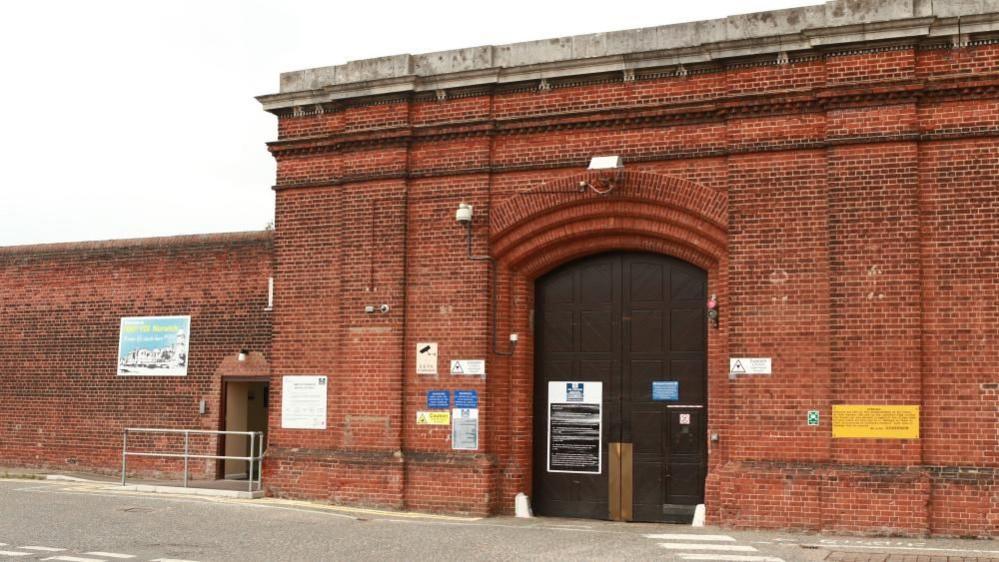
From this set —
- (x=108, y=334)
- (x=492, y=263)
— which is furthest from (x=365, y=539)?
(x=108, y=334)

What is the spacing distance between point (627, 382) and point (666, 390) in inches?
23.4

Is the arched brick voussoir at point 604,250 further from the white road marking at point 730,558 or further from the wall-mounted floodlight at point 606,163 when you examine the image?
the white road marking at point 730,558

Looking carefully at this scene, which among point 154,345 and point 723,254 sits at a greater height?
point 723,254

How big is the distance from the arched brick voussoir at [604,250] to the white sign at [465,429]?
2.27 m

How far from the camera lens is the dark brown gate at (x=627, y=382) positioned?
50.8ft

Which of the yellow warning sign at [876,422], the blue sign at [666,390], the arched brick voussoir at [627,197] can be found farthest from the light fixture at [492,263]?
the yellow warning sign at [876,422]

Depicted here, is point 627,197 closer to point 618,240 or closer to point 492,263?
point 618,240

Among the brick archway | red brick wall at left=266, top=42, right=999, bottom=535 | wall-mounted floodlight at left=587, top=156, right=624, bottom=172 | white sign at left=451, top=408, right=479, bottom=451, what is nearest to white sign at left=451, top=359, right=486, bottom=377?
red brick wall at left=266, top=42, right=999, bottom=535

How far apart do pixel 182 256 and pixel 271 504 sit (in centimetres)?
641

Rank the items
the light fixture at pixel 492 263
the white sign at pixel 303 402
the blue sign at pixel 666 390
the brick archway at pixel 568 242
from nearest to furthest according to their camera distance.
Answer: the brick archway at pixel 568 242, the blue sign at pixel 666 390, the light fixture at pixel 492 263, the white sign at pixel 303 402

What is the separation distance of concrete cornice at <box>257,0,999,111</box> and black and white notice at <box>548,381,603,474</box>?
4.68 meters

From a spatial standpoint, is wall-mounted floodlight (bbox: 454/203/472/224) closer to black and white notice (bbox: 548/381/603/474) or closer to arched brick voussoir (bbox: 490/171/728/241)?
arched brick voussoir (bbox: 490/171/728/241)

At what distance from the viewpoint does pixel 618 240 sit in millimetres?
15852

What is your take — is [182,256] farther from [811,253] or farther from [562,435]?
[811,253]
